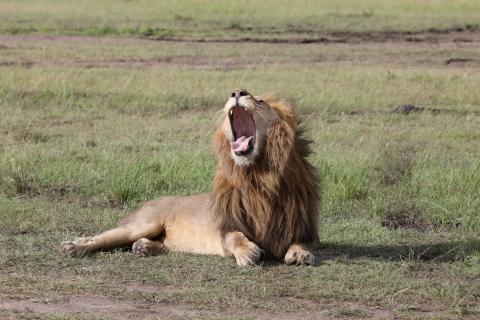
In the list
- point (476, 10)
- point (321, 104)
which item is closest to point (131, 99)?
point (321, 104)

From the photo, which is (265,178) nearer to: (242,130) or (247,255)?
(242,130)

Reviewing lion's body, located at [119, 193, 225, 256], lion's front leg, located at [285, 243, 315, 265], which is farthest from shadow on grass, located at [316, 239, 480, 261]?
lion's body, located at [119, 193, 225, 256]

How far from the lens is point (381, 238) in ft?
20.6

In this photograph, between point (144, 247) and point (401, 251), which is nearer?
point (144, 247)

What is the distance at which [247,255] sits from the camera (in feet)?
17.5

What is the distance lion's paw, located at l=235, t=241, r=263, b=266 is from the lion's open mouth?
1.47 feet

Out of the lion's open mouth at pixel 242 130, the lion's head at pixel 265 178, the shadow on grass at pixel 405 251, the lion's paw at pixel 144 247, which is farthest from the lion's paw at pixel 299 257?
the lion's paw at pixel 144 247

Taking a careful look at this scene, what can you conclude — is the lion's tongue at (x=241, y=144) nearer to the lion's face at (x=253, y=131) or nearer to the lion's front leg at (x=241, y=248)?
the lion's face at (x=253, y=131)

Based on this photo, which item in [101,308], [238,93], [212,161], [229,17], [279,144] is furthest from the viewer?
[229,17]

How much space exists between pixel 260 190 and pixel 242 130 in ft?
1.00

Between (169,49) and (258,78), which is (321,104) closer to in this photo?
(258,78)

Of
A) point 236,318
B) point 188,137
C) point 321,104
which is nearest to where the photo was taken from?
point 236,318

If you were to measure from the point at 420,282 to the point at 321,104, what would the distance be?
7022 mm

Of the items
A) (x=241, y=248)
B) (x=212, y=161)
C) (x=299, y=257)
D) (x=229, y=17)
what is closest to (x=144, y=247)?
(x=241, y=248)
